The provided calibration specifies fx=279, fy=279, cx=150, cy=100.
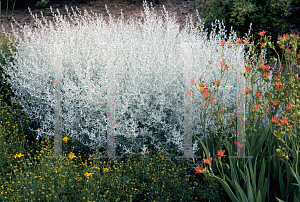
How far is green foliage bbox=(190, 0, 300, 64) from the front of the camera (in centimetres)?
506

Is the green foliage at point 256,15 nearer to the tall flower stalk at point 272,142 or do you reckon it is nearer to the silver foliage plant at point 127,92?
the silver foliage plant at point 127,92

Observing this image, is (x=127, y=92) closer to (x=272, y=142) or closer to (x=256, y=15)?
(x=272, y=142)

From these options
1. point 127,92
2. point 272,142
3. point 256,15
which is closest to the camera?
point 272,142

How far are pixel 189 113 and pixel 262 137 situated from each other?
34.4 inches

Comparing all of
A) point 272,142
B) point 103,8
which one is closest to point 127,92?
point 272,142

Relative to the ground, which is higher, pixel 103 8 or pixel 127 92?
pixel 103 8

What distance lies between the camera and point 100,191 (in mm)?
2520

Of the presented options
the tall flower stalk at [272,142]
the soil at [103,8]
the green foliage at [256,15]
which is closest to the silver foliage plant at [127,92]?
the tall flower stalk at [272,142]

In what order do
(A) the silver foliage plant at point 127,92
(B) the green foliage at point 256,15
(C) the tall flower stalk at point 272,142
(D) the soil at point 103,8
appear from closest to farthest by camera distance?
(C) the tall flower stalk at point 272,142 < (A) the silver foliage plant at point 127,92 < (B) the green foliage at point 256,15 < (D) the soil at point 103,8

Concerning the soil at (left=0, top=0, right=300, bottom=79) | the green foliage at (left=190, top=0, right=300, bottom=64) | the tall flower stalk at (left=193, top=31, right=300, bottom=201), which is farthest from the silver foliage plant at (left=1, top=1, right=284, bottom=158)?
the soil at (left=0, top=0, right=300, bottom=79)

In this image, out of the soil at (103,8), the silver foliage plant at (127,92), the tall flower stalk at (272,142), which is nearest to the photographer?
the tall flower stalk at (272,142)

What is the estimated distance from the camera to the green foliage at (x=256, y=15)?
16.6 feet

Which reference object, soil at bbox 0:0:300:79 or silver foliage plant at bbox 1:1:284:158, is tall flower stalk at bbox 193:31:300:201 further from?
soil at bbox 0:0:300:79

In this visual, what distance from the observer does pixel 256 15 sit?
5.03 metres
